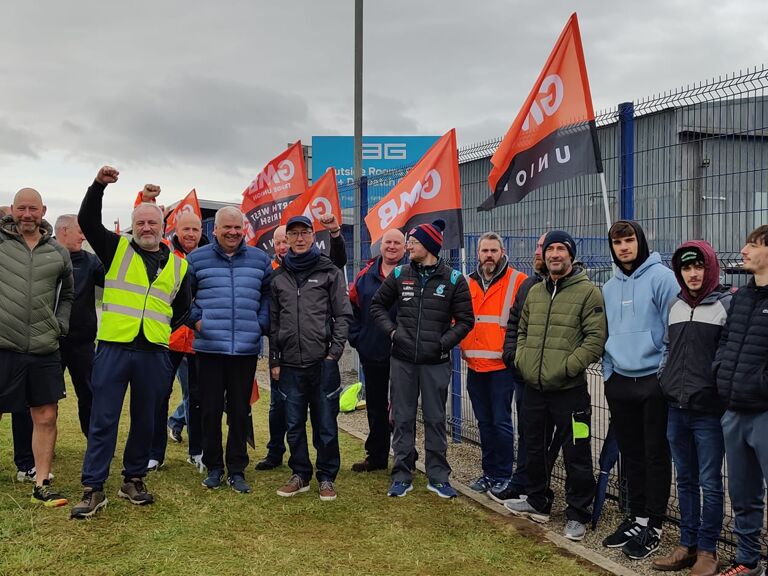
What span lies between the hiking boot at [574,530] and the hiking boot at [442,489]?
102 cm

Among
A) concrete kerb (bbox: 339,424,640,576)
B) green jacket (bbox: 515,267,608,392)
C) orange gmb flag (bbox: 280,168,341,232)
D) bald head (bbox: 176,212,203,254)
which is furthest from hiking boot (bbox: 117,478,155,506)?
orange gmb flag (bbox: 280,168,341,232)

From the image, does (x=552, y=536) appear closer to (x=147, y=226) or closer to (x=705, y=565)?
(x=705, y=565)

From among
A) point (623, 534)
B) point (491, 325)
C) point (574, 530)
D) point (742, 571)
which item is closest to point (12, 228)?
point (491, 325)

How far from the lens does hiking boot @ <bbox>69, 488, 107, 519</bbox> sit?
15.7ft

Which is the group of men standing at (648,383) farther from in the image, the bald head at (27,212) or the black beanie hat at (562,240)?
the bald head at (27,212)

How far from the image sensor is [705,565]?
4.00 metres

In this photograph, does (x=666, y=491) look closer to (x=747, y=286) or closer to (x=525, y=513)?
(x=525, y=513)

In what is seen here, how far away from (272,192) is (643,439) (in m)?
7.47

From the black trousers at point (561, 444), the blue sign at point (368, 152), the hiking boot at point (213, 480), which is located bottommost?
the hiking boot at point (213, 480)

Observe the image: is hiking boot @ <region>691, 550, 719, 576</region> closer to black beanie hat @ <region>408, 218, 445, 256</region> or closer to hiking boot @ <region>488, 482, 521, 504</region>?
hiking boot @ <region>488, 482, 521, 504</region>

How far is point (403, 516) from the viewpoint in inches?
200

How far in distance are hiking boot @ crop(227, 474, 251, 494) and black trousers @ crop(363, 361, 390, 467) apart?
3.87ft

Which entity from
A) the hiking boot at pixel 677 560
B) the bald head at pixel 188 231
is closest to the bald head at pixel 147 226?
the bald head at pixel 188 231

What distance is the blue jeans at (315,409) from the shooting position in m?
5.47
